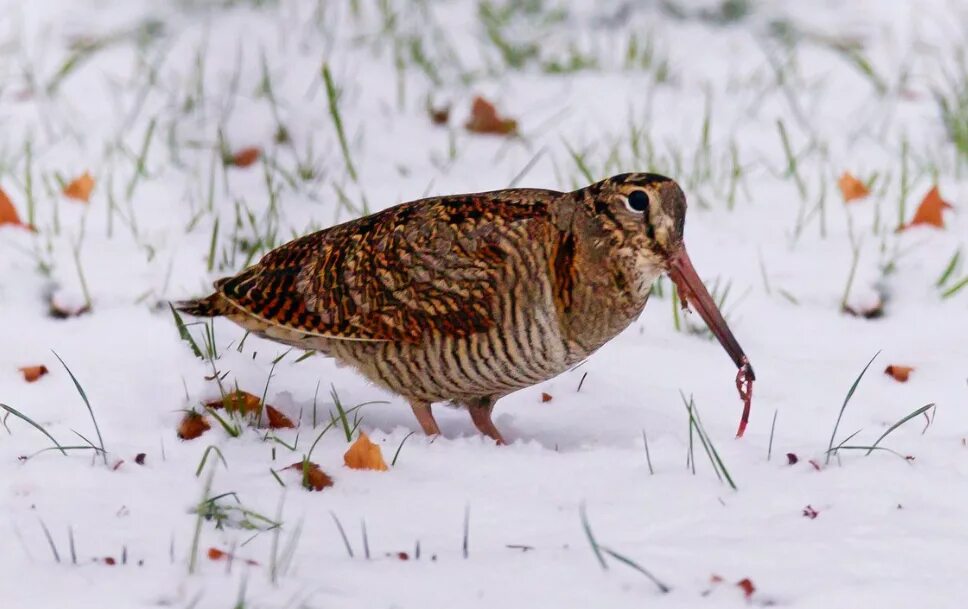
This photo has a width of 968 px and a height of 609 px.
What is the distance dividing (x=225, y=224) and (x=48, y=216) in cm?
62

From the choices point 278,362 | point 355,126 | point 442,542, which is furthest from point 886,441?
point 355,126

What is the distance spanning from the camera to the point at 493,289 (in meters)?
3.17

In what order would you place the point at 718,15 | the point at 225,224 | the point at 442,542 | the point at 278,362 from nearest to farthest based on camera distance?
the point at 442,542
the point at 278,362
the point at 225,224
the point at 718,15

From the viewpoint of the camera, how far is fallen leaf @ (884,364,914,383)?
12.3ft

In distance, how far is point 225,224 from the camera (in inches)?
183

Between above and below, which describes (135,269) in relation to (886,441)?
above

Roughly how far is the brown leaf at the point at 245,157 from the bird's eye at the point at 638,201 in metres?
2.33

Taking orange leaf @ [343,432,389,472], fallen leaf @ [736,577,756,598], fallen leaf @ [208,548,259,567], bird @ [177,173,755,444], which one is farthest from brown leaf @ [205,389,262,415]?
fallen leaf @ [736,577,756,598]

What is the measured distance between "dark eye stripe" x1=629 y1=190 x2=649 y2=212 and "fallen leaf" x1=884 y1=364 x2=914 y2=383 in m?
1.04

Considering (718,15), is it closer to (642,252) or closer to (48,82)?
(48,82)

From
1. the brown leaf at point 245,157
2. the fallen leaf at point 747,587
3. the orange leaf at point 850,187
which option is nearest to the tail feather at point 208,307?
the fallen leaf at point 747,587

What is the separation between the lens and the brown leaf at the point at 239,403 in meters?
3.29

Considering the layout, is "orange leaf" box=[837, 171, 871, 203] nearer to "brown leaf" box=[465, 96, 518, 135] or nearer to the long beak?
"brown leaf" box=[465, 96, 518, 135]

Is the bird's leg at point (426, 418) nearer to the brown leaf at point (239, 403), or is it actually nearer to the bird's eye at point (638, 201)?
the brown leaf at point (239, 403)
